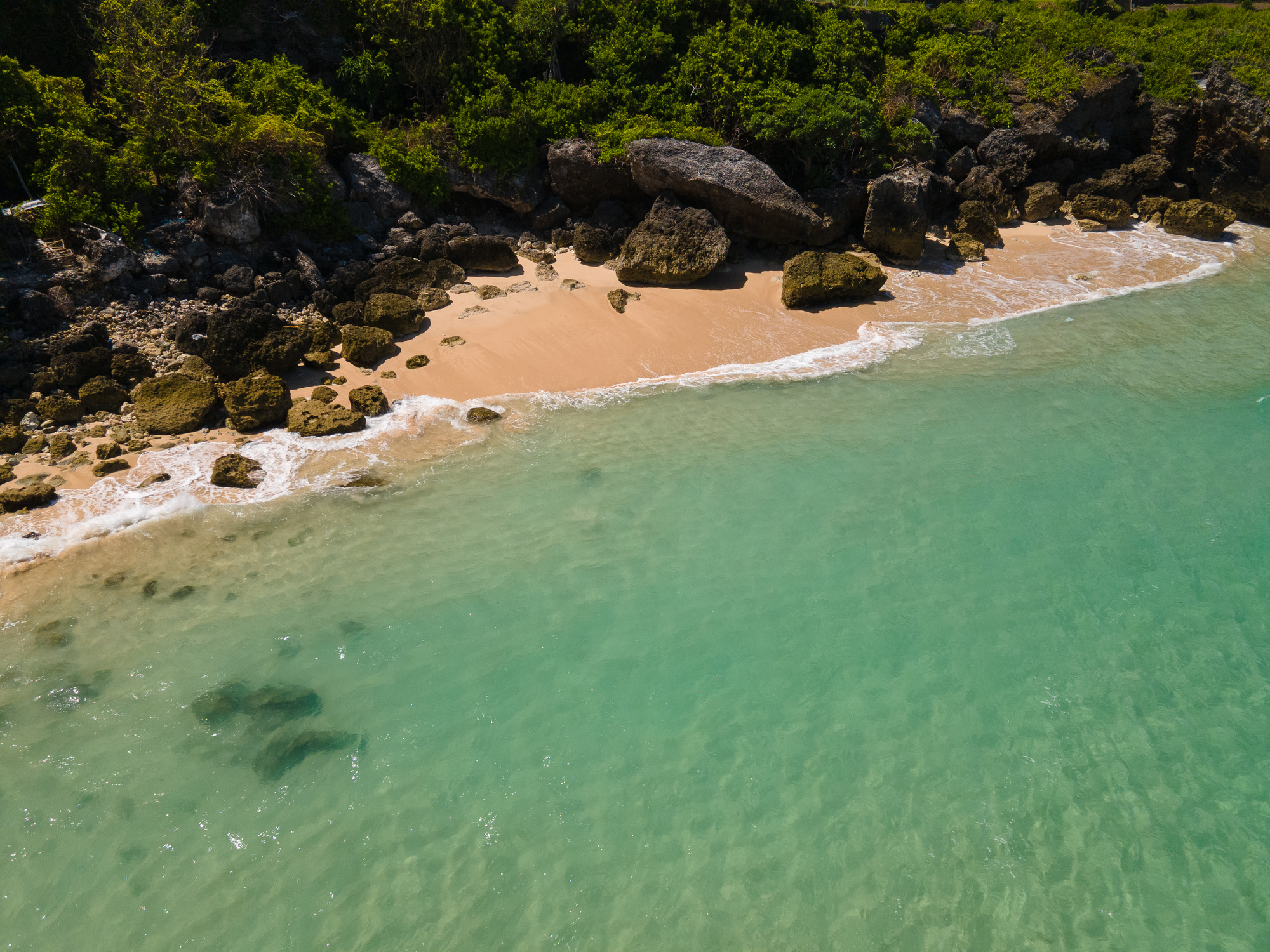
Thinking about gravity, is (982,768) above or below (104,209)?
below

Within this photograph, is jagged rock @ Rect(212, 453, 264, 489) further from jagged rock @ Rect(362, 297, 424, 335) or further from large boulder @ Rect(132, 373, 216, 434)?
jagged rock @ Rect(362, 297, 424, 335)

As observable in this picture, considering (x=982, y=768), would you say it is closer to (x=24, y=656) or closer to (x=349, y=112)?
(x=24, y=656)

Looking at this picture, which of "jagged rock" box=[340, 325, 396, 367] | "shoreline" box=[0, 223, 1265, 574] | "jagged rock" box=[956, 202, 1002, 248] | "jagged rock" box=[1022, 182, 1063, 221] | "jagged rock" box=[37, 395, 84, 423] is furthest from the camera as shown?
"jagged rock" box=[1022, 182, 1063, 221]

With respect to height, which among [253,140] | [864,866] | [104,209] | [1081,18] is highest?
[1081,18]

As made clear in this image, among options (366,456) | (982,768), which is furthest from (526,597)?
(982,768)

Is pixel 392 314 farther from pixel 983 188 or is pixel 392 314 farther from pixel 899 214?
pixel 983 188

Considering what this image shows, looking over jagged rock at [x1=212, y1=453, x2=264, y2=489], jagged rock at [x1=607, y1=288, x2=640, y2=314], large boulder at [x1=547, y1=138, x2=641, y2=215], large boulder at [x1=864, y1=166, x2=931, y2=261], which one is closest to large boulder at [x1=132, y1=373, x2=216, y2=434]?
jagged rock at [x1=212, y1=453, x2=264, y2=489]

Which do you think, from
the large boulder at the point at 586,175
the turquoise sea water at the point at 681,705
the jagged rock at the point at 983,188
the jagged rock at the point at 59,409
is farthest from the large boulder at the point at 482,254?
the jagged rock at the point at 983,188
